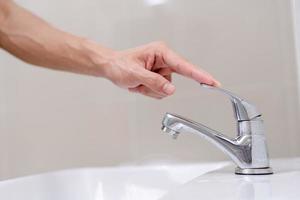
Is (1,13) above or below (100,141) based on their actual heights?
above

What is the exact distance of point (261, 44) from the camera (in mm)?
786

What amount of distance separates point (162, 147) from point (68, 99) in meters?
0.27

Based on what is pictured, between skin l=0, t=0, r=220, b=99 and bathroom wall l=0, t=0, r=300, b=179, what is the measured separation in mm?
156

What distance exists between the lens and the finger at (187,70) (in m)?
0.58

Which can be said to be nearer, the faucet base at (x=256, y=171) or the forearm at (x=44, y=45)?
the faucet base at (x=256, y=171)

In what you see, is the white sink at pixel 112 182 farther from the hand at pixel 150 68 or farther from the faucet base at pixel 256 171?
the hand at pixel 150 68

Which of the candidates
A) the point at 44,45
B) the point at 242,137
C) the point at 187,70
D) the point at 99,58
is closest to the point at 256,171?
the point at 242,137

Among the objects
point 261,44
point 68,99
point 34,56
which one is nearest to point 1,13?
point 34,56

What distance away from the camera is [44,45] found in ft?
2.43

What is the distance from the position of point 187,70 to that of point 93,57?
0.19 metres

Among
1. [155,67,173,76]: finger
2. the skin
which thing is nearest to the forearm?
the skin

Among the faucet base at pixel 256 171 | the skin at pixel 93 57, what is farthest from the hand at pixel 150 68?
the faucet base at pixel 256 171

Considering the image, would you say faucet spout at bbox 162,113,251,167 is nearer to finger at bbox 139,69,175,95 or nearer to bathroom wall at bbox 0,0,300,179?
finger at bbox 139,69,175,95

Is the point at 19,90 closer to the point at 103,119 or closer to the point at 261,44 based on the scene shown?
the point at 103,119
